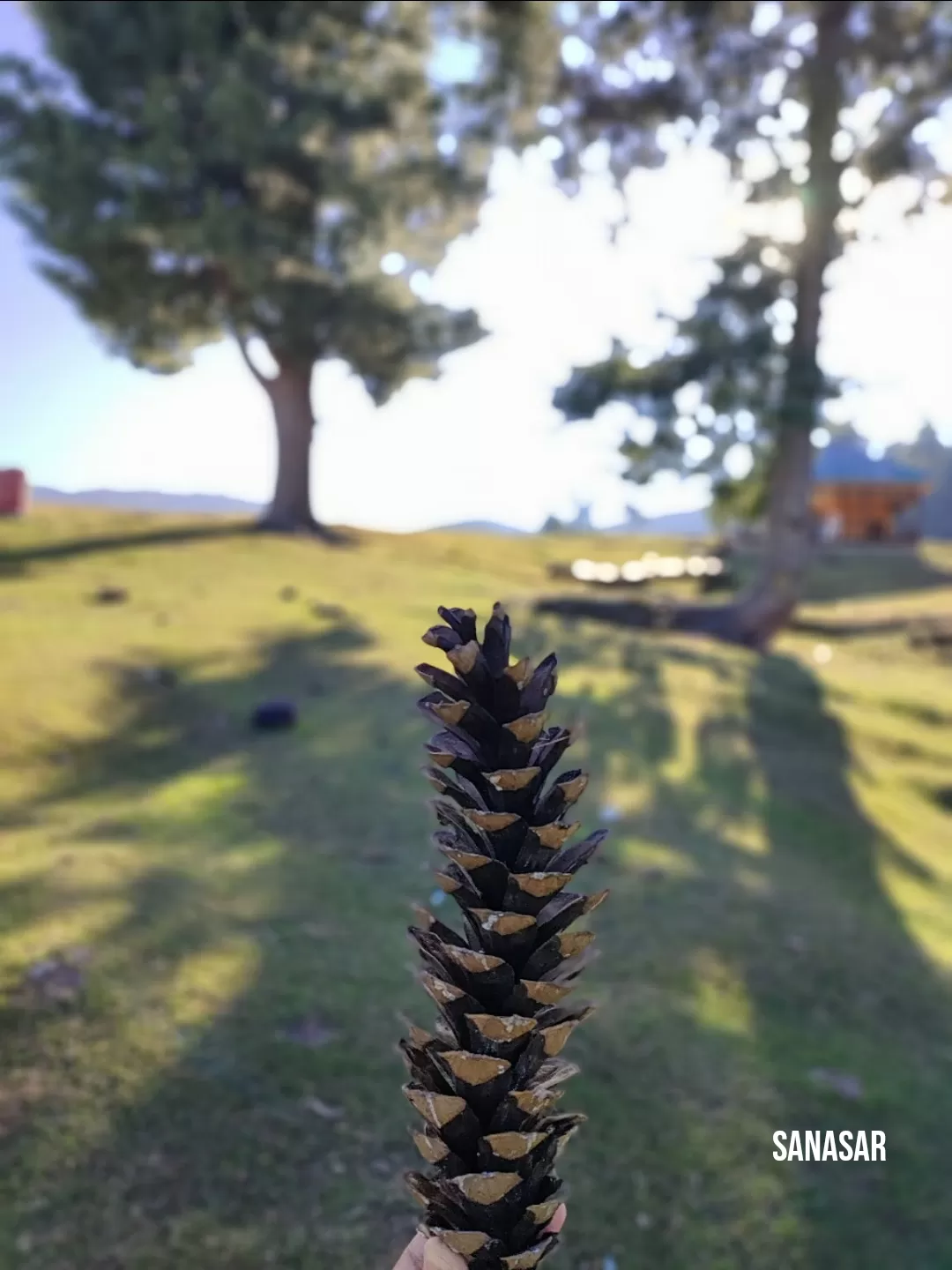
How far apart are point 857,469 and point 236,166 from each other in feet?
118

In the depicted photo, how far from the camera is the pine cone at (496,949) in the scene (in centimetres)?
128

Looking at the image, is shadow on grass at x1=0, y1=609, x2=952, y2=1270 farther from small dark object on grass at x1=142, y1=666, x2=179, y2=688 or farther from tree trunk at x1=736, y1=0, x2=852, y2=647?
tree trunk at x1=736, y1=0, x2=852, y2=647

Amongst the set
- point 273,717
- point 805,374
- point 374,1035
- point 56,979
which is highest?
point 805,374

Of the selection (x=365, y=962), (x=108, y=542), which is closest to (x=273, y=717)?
(x=365, y=962)

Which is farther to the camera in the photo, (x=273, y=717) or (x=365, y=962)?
(x=273, y=717)

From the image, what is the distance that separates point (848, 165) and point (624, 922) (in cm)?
1465

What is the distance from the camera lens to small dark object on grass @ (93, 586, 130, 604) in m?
13.2

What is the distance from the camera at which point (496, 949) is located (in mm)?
1317

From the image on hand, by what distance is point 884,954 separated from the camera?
6293 millimetres

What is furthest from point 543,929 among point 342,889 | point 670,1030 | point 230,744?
point 230,744

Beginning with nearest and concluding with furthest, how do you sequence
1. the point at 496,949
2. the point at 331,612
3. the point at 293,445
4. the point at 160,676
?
the point at 496,949, the point at 160,676, the point at 331,612, the point at 293,445

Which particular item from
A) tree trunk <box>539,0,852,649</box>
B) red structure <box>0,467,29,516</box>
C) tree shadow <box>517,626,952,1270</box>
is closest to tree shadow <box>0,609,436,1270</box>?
tree shadow <box>517,626,952,1270</box>

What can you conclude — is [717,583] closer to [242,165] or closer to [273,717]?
[242,165]

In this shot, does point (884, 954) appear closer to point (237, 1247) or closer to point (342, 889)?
point (342, 889)
